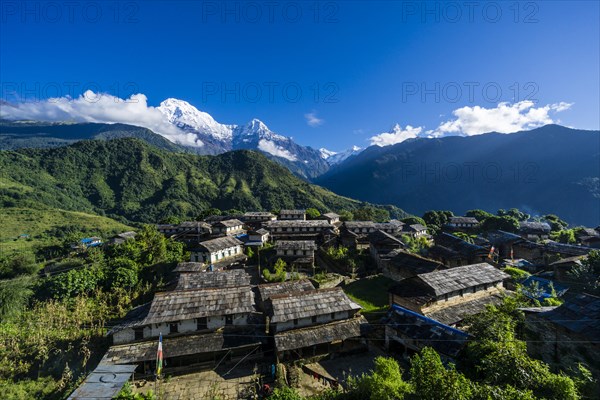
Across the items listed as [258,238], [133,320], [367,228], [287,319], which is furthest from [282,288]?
[367,228]

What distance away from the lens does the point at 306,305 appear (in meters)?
26.6

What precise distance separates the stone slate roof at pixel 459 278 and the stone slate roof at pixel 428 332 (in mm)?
5372

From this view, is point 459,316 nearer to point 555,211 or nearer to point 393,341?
point 393,341

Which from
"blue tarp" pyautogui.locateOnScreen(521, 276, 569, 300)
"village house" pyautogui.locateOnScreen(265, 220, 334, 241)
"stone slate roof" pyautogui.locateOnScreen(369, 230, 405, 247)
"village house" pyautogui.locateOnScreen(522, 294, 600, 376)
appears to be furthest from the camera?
"village house" pyautogui.locateOnScreen(265, 220, 334, 241)

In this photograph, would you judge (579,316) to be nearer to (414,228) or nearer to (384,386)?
(384,386)

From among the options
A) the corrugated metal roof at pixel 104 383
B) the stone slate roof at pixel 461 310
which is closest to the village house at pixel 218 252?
the corrugated metal roof at pixel 104 383

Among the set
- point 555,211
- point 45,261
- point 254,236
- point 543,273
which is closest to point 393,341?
point 543,273

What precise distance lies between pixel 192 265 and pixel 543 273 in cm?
5808

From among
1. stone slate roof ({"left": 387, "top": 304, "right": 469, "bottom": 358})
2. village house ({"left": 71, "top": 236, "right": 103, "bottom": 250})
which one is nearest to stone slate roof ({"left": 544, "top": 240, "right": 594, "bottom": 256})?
stone slate roof ({"left": 387, "top": 304, "right": 469, "bottom": 358})

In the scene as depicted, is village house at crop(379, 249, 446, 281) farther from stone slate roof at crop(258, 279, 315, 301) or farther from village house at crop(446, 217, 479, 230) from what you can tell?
village house at crop(446, 217, 479, 230)

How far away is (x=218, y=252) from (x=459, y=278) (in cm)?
4037

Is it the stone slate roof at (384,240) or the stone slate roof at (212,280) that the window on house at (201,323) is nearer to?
the stone slate roof at (212,280)

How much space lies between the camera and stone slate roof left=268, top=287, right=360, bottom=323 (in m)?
25.5

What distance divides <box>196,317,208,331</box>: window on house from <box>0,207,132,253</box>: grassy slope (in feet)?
306
